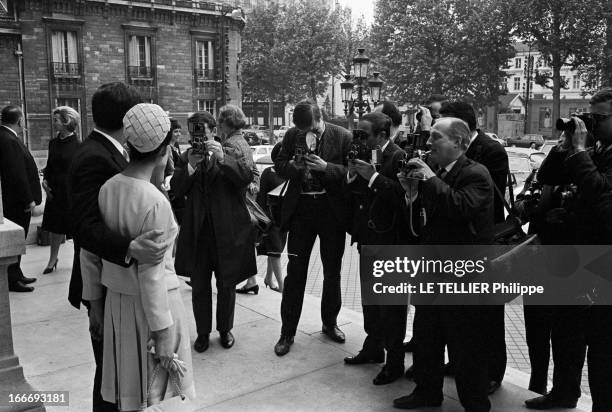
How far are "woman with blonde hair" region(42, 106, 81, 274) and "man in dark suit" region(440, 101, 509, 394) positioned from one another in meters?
4.07

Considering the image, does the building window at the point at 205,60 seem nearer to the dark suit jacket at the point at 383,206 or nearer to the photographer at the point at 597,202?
the dark suit jacket at the point at 383,206

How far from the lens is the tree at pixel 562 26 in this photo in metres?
35.7

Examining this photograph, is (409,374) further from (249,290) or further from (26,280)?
(26,280)

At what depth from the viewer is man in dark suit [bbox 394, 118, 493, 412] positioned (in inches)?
128

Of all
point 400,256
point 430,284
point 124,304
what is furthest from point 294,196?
point 124,304

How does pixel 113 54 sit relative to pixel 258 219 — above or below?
above

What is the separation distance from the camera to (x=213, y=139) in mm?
4879

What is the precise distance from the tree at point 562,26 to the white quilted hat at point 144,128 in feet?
129

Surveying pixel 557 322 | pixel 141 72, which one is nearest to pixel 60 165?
pixel 557 322

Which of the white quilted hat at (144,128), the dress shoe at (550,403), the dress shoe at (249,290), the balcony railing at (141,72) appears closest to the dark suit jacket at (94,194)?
the white quilted hat at (144,128)

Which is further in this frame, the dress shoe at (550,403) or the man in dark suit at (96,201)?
the dress shoe at (550,403)

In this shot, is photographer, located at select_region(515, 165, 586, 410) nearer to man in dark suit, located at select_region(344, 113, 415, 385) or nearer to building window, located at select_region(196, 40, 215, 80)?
man in dark suit, located at select_region(344, 113, 415, 385)

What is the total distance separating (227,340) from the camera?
481cm

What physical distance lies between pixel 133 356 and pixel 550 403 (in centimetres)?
276
